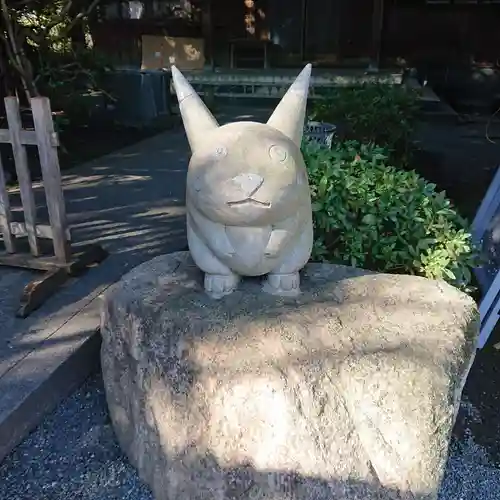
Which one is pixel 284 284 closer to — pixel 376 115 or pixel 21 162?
pixel 21 162

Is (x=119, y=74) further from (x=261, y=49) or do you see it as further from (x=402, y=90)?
(x=402, y=90)

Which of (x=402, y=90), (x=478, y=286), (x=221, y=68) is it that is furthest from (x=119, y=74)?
(x=478, y=286)

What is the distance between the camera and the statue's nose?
76.1 inches

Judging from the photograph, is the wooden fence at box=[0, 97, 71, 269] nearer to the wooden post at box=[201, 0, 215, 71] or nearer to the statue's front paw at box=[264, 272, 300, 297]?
the statue's front paw at box=[264, 272, 300, 297]

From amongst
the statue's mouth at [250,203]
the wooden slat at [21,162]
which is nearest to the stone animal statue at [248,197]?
the statue's mouth at [250,203]

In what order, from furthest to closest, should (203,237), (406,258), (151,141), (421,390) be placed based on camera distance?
(151,141) < (406,258) < (203,237) < (421,390)

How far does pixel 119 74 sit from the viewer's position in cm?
1074

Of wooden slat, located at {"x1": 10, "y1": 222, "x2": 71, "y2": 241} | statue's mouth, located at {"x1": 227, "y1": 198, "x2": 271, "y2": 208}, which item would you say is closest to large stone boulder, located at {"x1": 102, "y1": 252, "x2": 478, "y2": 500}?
statue's mouth, located at {"x1": 227, "y1": 198, "x2": 271, "y2": 208}

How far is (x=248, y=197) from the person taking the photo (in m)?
1.94

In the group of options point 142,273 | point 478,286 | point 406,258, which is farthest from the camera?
point 478,286

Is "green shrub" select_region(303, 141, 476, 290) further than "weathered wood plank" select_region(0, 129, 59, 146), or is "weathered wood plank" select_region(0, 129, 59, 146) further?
"weathered wood plank" select_region(0, 129, 59, 146)

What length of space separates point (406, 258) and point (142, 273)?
142 cm

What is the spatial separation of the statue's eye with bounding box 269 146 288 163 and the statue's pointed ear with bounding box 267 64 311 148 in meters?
0.18

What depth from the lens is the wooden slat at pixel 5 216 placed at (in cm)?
370
